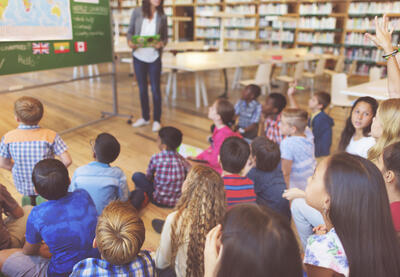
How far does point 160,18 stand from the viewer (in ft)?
11.8

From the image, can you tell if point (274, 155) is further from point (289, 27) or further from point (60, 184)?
point (289, 27)

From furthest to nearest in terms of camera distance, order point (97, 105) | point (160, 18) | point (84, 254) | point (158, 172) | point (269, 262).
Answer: point (97, 105) < point (160, 18) < point (158, 172) < point (84, 254) < point (269, 262)

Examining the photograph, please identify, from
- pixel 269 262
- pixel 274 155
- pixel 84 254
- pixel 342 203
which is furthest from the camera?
pixel 274 155

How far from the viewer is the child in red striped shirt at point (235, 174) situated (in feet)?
5.28

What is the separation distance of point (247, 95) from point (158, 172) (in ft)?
5.05

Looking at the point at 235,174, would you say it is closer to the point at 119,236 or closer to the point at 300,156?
the point at 300,156

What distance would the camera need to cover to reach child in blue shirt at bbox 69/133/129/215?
178cm

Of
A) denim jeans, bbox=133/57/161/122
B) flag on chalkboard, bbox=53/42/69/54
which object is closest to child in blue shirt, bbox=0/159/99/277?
flag on chalkboard, bbox=53/42/69/54

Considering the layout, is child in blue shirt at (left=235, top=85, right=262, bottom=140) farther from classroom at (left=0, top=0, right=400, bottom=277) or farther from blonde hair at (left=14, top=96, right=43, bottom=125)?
blonde hair at (left=14, top=96, right=43, bottom=125)

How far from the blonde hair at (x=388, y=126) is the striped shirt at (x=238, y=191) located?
2.11 ft

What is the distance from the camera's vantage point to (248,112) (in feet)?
10.8

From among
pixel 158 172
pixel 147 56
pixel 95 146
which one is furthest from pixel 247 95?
pixel 95 146

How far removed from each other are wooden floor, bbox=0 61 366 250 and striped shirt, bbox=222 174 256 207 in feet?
1.90

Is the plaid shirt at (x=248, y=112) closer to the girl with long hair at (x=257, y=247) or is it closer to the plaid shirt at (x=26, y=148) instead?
the plaid shirt at (x=26, y=148)
